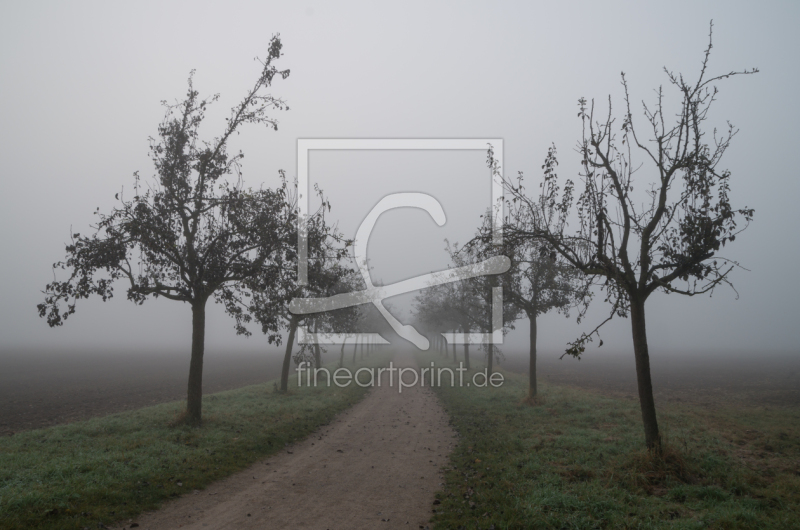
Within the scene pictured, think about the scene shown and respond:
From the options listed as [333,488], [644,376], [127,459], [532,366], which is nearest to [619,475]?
[644,376]

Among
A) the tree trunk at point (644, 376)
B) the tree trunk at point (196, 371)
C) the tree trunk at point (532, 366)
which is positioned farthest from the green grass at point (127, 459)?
the tree trunk at point (644, 376)

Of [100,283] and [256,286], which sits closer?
[100,283]

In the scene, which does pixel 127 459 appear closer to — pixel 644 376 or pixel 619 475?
pixel 619 475

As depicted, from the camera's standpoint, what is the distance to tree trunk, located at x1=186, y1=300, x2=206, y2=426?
16.6m

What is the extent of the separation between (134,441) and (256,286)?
669 centimetres

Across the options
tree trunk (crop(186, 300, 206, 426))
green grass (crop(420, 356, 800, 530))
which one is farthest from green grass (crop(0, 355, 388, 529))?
green grass (crop(420, 356, 800, 530))

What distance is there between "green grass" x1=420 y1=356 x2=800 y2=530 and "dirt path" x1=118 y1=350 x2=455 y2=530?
78 centimetres

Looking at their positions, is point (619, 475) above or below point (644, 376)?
below

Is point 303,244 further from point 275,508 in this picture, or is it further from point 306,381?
point 306,381

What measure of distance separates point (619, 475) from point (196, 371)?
15.5m

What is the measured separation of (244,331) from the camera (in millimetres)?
19250

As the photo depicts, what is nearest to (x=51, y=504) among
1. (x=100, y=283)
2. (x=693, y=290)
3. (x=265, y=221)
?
(x=100, y=283)

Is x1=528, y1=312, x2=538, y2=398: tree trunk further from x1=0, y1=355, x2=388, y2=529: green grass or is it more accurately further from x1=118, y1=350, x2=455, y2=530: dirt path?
x1=0, y1=355, x2=388, y2=529: green grass

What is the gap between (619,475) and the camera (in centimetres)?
1023
